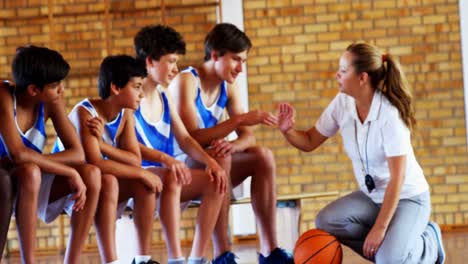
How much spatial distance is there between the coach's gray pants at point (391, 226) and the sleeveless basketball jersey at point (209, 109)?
826 mm

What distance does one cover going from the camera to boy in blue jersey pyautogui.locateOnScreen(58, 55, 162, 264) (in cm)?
390

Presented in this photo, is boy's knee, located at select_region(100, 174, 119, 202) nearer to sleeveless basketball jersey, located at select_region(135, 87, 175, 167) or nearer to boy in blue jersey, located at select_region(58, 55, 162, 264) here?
boy in blue jersey, located at select_region(58, 55, 162, 264)

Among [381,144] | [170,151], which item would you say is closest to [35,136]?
[170,151]

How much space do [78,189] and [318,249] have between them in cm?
107

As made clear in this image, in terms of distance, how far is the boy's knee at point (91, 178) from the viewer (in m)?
3.81

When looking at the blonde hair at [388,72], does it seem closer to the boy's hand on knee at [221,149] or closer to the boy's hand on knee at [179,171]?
the boy's hand on knee at [221,149]

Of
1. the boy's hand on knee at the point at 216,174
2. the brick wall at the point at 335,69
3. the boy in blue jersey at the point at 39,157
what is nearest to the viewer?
the boy in blue jersey at the point at 39,157

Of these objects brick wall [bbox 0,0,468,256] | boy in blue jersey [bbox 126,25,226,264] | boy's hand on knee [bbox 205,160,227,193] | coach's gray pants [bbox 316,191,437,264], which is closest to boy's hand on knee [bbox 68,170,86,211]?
boy in blue jersey [bbox 126,25,226,264]

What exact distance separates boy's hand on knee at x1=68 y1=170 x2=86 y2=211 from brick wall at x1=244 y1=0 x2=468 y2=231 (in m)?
3.53

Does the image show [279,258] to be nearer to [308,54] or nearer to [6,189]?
[6,189]

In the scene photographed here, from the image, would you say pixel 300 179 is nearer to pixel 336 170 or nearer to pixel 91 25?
pixel 336 170

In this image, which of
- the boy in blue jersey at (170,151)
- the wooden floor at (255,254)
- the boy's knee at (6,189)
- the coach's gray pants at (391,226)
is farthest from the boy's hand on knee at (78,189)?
the wooden floor at (255,254)

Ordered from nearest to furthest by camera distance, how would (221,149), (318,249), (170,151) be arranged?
(318,249)
(221,149)
(170,151)

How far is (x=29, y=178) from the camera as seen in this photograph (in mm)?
3598
